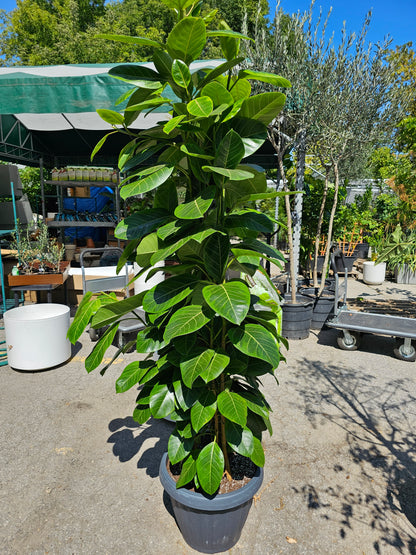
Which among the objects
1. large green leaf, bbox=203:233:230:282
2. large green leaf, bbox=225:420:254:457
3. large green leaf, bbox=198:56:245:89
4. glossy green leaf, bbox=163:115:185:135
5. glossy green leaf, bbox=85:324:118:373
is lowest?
large green leaf, bbox=225:420:254:457

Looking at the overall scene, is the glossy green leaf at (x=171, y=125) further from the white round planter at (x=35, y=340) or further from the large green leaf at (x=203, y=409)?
the white round planter at (x=35, y=340)

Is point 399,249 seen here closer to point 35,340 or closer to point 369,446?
point 369,446

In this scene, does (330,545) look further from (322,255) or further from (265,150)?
(322,255)

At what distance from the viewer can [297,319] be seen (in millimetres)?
5047

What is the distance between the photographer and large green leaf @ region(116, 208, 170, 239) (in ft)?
4.89

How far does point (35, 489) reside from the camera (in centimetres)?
230

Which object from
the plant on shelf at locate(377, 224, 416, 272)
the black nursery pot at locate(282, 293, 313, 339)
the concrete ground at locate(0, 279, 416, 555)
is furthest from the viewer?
the black nursery pot at locate(282, 293, 313, 339)

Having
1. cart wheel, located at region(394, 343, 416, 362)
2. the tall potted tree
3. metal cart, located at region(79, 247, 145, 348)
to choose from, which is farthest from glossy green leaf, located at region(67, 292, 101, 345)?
cart wheel, located at region(394, 343, 416, 362)

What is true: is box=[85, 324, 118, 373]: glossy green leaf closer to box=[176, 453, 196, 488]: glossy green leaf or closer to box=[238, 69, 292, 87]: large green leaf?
box=[176, 453, 196, 488]: glossy green leaf

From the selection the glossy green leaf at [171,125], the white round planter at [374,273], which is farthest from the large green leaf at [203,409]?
the white round planter at [374,273]

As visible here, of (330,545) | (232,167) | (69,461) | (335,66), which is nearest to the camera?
(232,167)

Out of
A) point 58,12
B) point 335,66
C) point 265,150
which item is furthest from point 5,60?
point 335,66

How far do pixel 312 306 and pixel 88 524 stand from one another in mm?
3969

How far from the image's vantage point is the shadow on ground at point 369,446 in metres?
Result: 2.11
